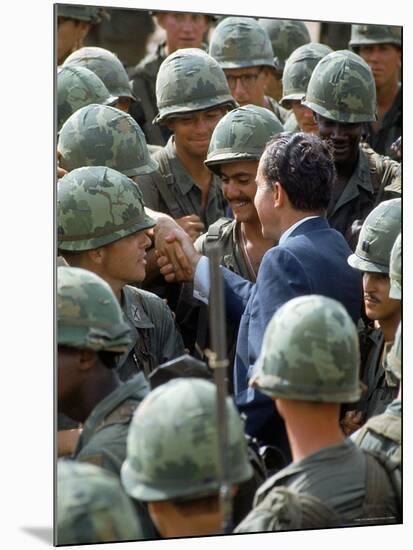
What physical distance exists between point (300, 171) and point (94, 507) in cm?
243

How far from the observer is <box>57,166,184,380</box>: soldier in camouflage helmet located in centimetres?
745

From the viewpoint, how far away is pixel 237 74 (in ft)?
34.8

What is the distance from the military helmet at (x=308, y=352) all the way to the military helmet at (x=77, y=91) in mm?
2087

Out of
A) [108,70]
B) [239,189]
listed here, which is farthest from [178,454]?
[108,70]

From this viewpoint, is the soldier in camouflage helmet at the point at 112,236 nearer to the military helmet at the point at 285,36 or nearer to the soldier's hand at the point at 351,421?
the soldier's hand at the point at 351,421

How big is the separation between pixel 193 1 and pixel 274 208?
1.04 metres

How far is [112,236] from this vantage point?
7504 millimetres

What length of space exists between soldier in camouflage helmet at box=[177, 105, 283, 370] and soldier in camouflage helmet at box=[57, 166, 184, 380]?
0.50m

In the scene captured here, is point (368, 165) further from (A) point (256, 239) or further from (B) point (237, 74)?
(B) point (237, 74)

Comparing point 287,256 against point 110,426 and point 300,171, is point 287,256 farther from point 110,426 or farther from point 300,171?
point 110,426

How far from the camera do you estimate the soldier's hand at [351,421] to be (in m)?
7.46

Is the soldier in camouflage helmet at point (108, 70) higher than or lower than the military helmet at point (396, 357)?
higher

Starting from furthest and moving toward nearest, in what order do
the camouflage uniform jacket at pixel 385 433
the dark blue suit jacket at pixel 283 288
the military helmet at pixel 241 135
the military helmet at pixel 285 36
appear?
1. the military helmet at pixel 285 36
2. the military helmet at pixel 241 135
3. the dark blue suit jacket at pixel 283 288
4. the camouflage uniform jacket at pixel 385 433

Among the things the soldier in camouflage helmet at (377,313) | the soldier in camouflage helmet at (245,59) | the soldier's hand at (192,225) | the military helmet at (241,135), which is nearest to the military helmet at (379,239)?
the soldier in camouflage helmet at (377,313)
